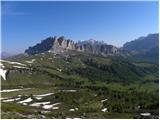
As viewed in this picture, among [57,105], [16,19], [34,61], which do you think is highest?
[16,19]

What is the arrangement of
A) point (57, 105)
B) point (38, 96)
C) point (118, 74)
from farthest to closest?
point (118, 74)
point (38, 96)
point (57, 105)

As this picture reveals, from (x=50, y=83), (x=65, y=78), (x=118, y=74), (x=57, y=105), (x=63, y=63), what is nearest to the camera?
(x=57, y=105)

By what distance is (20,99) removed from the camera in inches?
3098

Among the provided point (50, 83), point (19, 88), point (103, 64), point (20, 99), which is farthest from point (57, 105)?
point (103, 64)

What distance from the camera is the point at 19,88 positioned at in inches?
3903

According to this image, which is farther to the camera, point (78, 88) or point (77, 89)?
point (78, 88)

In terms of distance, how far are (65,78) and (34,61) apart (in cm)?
3353

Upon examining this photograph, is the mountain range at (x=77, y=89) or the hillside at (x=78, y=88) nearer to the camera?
the mountain range at (x=77, y=89)

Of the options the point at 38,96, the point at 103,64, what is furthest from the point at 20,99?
the point at 103,64

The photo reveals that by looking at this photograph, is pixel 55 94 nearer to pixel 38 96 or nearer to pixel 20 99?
pixel 38 96

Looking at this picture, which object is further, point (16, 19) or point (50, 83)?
point (16, 19)

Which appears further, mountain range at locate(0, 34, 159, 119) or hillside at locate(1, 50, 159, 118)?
hillside at locate(1, 50, 159, 118)

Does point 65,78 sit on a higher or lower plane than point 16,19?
lower

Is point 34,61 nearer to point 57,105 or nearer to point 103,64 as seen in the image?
point 103,64
